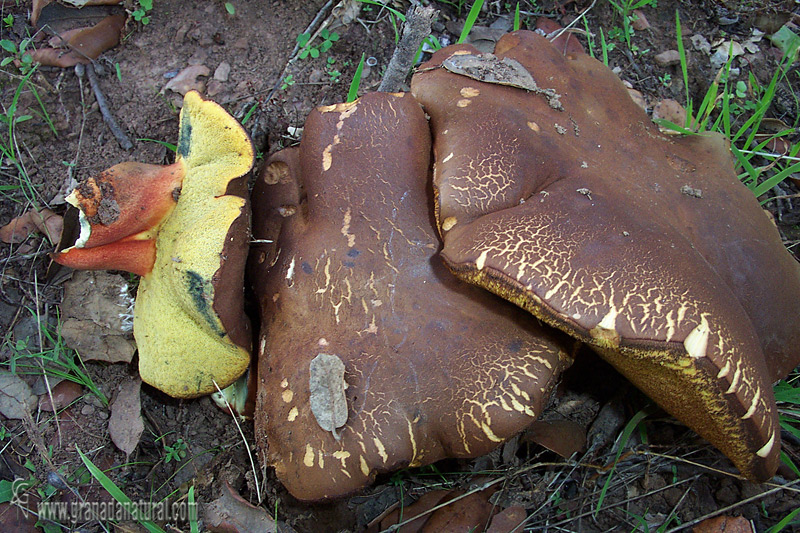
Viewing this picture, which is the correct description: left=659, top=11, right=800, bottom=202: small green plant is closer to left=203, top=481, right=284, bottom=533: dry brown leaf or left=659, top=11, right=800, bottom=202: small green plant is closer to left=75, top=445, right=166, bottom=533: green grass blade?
left=203, top=481, right=284, bottom=533: dry brown leaf

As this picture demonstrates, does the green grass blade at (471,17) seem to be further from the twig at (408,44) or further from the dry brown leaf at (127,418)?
the dry brown leaf at (127,418)

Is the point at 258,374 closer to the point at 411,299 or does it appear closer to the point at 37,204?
the point at 411,299

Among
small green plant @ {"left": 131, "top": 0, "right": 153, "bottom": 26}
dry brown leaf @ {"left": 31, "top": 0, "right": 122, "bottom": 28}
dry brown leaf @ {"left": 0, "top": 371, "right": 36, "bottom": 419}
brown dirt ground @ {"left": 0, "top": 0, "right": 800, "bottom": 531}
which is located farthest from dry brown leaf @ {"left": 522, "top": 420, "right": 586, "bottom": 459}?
dry brown leaf @ {"left": 31, "top": 0, "right": 122, "bottom": 28}

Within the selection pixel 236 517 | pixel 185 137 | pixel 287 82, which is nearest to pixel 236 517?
pixel 236 517

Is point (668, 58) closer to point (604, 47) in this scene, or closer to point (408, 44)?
point (604, 47)

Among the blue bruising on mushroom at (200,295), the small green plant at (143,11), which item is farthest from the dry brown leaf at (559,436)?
the small green plant at (143,11)

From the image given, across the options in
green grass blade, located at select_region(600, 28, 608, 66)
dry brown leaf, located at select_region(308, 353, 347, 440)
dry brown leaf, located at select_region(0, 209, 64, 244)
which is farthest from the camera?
green grass blade, located at select_region(600, 28, 608, 66)

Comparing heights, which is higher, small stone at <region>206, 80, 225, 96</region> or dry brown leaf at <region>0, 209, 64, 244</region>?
small stone at <region>206, 80, 225, 96</region>
